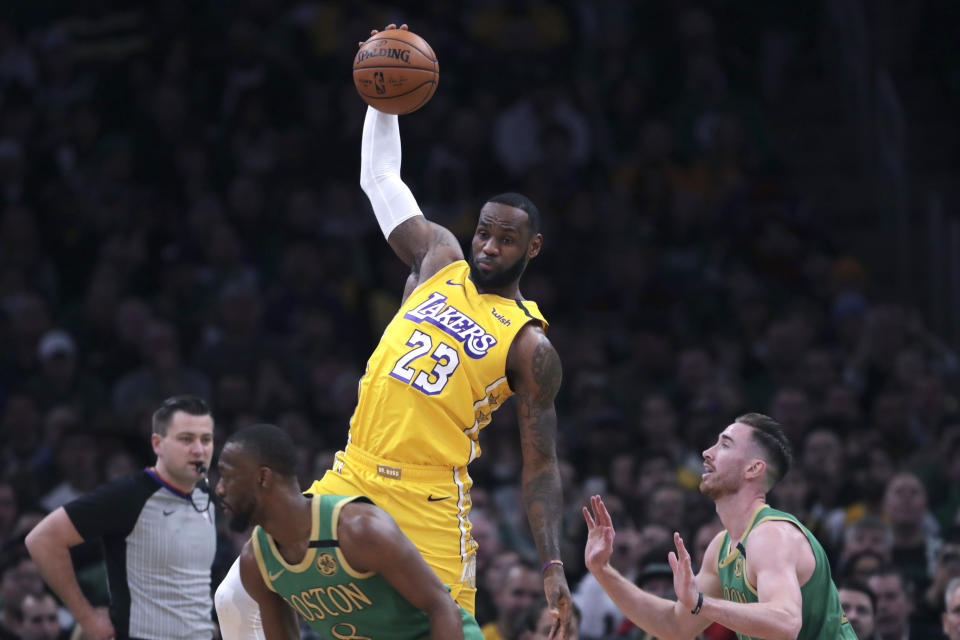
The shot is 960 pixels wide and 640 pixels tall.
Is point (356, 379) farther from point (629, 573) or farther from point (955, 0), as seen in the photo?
point (955, 0)

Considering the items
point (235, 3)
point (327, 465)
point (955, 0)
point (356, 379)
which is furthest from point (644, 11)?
point (327, 465)

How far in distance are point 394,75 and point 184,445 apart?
2.12 meters

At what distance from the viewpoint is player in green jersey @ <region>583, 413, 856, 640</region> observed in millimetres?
5223

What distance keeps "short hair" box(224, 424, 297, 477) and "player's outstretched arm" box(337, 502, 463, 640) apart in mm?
297

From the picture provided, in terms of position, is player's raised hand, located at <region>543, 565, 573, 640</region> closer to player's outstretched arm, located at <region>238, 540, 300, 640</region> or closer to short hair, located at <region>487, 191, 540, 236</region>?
player's outstretched arm, located at <region>238, 540, 300, 640</region>

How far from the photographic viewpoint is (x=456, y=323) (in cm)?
593

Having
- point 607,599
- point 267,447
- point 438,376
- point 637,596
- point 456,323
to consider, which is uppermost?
point 456,323

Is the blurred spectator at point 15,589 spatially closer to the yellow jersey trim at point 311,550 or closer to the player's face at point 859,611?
the yellow jersey trim at point 311,550

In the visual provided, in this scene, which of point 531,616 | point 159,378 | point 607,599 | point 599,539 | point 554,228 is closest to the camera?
point 599,539

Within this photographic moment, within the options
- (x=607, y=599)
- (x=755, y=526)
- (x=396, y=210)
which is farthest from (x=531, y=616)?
(x=396, y=210)

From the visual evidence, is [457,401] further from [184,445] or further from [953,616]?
[953,616]

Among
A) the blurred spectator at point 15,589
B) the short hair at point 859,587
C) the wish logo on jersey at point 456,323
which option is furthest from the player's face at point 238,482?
the short hair at point 859,587

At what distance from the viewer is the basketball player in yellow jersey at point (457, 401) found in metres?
5.74

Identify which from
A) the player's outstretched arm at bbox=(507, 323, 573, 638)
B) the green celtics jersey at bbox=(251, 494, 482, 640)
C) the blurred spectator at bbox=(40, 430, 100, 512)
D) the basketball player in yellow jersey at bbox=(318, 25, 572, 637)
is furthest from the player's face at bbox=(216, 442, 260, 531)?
the blurred spectator at bbox=(40, 430, 100, 512)
